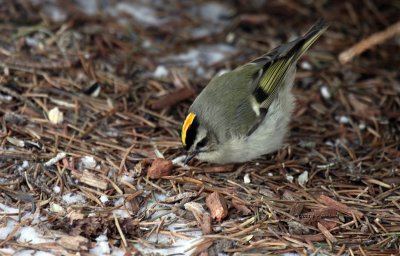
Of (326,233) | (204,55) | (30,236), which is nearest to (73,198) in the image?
(30,236)

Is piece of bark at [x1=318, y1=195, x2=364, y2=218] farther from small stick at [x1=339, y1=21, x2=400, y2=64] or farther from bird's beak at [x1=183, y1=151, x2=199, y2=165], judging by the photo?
small stick at [x1=339, y1=21, x2=400, y2=64]

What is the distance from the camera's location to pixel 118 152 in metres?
4.35

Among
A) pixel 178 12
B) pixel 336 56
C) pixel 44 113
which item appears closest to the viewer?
pixel 44 113

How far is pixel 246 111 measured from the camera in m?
4.51

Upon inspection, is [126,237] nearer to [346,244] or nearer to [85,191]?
[85,191]

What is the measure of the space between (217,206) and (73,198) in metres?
0.96

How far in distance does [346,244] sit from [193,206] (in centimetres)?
99

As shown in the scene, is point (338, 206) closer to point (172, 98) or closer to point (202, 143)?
point (202, 143)

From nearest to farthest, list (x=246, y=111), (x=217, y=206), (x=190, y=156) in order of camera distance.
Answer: (x=217, y=206) → (x=190, y=156) → (x=246, y=111)

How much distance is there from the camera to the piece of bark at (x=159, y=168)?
13.3 ft

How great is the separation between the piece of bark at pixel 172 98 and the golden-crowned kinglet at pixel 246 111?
0.49 metres

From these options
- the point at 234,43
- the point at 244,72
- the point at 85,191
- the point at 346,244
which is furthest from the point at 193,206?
the point at 234,43

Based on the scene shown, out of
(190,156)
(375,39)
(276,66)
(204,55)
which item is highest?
(375,39)

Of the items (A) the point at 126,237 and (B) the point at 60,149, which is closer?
(A) the point at 126,237
